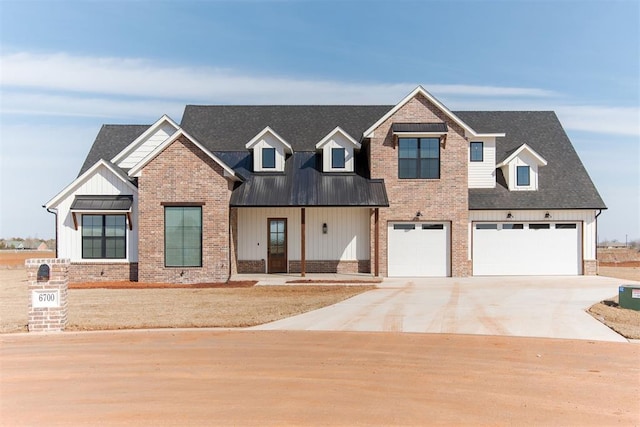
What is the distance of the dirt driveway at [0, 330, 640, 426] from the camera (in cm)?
709

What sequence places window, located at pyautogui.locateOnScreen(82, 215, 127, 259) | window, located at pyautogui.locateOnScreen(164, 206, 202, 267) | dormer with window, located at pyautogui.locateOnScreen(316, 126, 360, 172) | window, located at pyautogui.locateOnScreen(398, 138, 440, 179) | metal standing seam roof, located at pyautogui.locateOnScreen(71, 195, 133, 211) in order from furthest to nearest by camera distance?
dormer with window, located at pyautogui.locateOnScreen(316, 126, 360, 172) → window, located at pyautogui.locateOnScreen(398, 138, 440, 179) → window, located at pyautogui.locateOnScreen(82, 215, 127, 259) → metal standing seam roof, located at pyautogui.locateOnScreen(71, 195, 133, 211) → window, located at pyautogui.locateOnScreen(164, 206, 202, 267)

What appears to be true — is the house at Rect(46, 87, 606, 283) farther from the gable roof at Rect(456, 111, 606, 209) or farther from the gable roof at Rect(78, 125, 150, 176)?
the gable roof at Rect(78, 125, 150, 176)

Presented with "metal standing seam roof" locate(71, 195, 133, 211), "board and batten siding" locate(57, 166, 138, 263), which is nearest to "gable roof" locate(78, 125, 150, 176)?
"board and batten siding" locate(57, 166, 138, 263)

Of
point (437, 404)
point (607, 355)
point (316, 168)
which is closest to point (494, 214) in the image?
point (316, 168)

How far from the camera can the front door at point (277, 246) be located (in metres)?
26.8

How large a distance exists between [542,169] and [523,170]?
6.06 ft

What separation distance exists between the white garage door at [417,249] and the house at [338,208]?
5cm

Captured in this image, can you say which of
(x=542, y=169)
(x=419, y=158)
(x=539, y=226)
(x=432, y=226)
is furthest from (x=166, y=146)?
(x=542, y=169)

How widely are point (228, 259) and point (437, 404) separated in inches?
675

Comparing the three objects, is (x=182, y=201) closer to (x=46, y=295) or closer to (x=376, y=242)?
(x=376, y=242)

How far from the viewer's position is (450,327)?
1311 centimetres

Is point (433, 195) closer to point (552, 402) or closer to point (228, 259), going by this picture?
point (228, 259)

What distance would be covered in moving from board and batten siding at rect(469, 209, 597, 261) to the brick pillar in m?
19.4

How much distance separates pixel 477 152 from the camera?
28109mm
